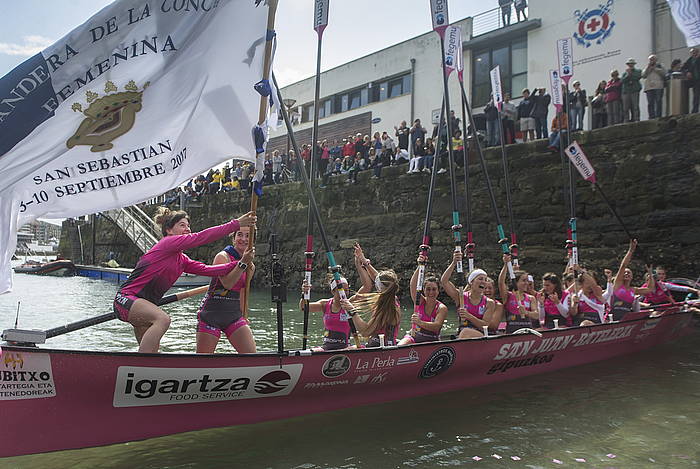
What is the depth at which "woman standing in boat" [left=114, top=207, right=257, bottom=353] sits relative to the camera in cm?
465

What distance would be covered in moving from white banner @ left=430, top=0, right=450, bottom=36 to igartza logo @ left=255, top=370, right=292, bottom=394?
19.6ft

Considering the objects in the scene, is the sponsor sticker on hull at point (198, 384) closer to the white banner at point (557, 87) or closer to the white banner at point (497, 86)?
the white banner at point (497, 86)

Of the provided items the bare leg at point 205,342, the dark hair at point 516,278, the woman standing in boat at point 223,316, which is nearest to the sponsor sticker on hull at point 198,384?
the woman standing in boat at point 223,316

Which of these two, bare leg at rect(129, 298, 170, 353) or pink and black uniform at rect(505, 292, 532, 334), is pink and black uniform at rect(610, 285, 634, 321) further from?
bare leg at rect(129, 298, 170, 353)

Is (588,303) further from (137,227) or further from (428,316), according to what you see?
(137,227)

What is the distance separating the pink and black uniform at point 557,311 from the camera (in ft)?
30.2

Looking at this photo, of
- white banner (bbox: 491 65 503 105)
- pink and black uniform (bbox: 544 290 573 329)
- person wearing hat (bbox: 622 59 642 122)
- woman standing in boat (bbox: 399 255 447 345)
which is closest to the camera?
woman standing in boat (bbox: 399 255 447 345)

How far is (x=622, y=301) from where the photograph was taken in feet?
32.0

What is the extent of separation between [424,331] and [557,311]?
3.52 m

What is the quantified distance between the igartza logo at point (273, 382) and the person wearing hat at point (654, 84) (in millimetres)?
11499

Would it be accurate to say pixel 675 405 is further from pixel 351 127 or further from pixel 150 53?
pixel 351 127

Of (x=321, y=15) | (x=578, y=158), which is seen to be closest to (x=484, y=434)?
(x=321, y=15)

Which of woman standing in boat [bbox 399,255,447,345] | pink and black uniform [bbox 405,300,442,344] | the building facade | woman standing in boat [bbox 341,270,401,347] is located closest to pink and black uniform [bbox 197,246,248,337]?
woman standing in boat [bbox 341,270,401,347]

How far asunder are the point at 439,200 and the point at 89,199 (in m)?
12.1
